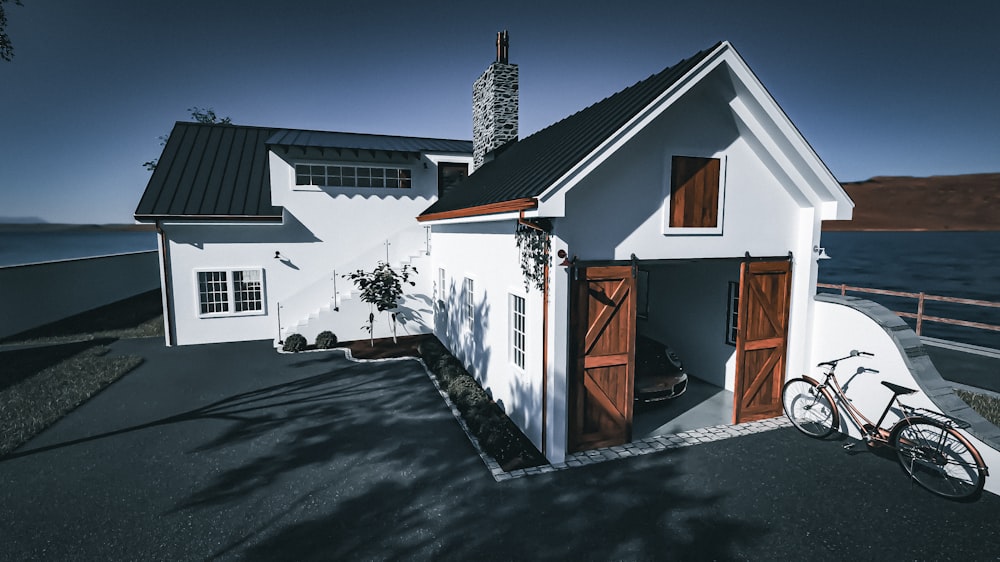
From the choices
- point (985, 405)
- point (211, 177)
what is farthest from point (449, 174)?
point (985, 405)

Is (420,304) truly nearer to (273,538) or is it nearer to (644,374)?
(644,374)

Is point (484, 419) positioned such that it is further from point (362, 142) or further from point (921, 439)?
point (362, 142)

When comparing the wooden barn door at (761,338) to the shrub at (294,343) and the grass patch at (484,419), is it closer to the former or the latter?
the grass patch at (484,419)

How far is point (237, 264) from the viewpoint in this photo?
1555 centimetres

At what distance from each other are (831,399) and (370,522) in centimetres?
786

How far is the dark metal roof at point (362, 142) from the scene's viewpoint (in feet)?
54.3

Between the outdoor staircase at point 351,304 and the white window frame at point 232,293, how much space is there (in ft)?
2.51

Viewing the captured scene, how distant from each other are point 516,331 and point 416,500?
3549 millimetres

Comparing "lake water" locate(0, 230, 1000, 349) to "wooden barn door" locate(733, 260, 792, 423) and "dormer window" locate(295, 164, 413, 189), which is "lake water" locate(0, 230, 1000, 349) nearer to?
"dormer window" locate(295, 164, 413, 189)

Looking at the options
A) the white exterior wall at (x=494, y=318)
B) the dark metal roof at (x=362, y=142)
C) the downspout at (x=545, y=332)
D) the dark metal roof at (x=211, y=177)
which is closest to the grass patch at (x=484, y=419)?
the white exterior wall at (x=494, y=318)

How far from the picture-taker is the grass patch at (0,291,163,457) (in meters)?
9.05

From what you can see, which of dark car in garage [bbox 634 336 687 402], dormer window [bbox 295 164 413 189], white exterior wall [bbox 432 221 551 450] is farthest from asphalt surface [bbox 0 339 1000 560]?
dormer window [bbox 295 164 413 189]

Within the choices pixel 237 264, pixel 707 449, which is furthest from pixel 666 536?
pixel 237 264

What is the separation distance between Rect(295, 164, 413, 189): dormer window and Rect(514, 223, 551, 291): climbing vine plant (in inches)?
428
